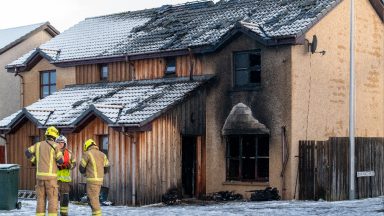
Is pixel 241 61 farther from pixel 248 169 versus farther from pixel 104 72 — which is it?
pixel 104 72

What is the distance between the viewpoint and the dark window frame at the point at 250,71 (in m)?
24.3

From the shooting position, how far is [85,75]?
29.4 m

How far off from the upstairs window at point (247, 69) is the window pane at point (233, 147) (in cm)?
182

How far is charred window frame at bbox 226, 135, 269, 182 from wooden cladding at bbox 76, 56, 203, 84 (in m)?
2.90

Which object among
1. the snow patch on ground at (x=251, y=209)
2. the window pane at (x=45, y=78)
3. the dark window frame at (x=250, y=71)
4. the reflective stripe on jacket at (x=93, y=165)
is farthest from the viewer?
the window pane at (x=45, y=78)

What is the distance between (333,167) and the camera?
78.3 ft

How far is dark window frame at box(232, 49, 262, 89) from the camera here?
79.9ft

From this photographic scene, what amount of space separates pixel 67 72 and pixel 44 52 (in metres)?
1.38

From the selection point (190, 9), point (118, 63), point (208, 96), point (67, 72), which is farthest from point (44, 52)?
point (208, 96)

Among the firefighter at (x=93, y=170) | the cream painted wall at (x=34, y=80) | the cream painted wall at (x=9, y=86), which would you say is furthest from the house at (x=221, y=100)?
the cream painted wall at (x=9, y=86)

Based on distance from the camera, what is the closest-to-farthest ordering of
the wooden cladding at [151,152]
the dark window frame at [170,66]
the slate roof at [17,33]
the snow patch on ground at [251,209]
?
the snow patch on ground at [251,209] < the wooden cladding at [151,152] < the dark window frame at [170,66] < the slate roof at [17,33]

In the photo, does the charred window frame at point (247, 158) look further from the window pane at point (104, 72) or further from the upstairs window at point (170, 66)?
the window pane at point (104, 72)

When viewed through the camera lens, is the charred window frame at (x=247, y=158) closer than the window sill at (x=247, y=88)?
Yes

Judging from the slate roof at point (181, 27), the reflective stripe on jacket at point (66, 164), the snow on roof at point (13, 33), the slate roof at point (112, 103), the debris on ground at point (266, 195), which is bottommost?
the debris on ground at point (266, 195)
